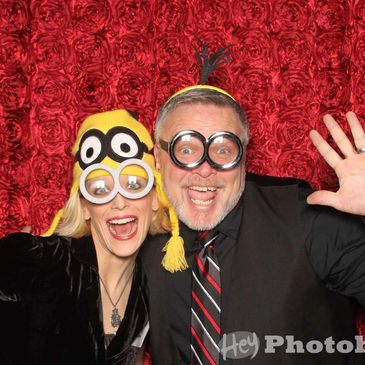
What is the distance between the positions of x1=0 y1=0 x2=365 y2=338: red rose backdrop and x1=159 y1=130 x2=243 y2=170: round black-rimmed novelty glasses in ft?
1.98

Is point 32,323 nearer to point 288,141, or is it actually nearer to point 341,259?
point 341,259

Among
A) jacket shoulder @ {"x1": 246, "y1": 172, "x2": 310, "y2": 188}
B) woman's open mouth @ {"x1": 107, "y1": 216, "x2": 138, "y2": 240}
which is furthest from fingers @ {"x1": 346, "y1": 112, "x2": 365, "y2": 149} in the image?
woman's open mouth @ {"x1": 107, "y1": 216, "x2": 138, "y2": 240}

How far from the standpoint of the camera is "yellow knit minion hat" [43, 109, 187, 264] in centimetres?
209

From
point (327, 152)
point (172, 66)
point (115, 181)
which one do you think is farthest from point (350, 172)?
point (172, 66)

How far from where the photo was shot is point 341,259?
1966 mm

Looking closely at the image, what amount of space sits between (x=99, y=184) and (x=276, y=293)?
791 mm

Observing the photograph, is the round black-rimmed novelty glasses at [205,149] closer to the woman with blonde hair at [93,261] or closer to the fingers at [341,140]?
the woman with blonde hair at [93,261]

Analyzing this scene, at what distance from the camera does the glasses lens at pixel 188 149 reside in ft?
7.02

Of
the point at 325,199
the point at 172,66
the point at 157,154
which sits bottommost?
the point at 325,199

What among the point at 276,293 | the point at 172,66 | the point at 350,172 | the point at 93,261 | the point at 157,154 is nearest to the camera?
the point at 350,172

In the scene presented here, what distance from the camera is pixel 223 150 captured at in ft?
7.09

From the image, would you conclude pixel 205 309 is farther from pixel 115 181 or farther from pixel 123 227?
pixel 115 181

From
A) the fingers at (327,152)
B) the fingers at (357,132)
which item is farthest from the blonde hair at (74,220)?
the fingers at (357,132)

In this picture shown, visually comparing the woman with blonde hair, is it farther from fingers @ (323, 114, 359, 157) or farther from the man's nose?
fingers @ (323, 114, 359, 157)
